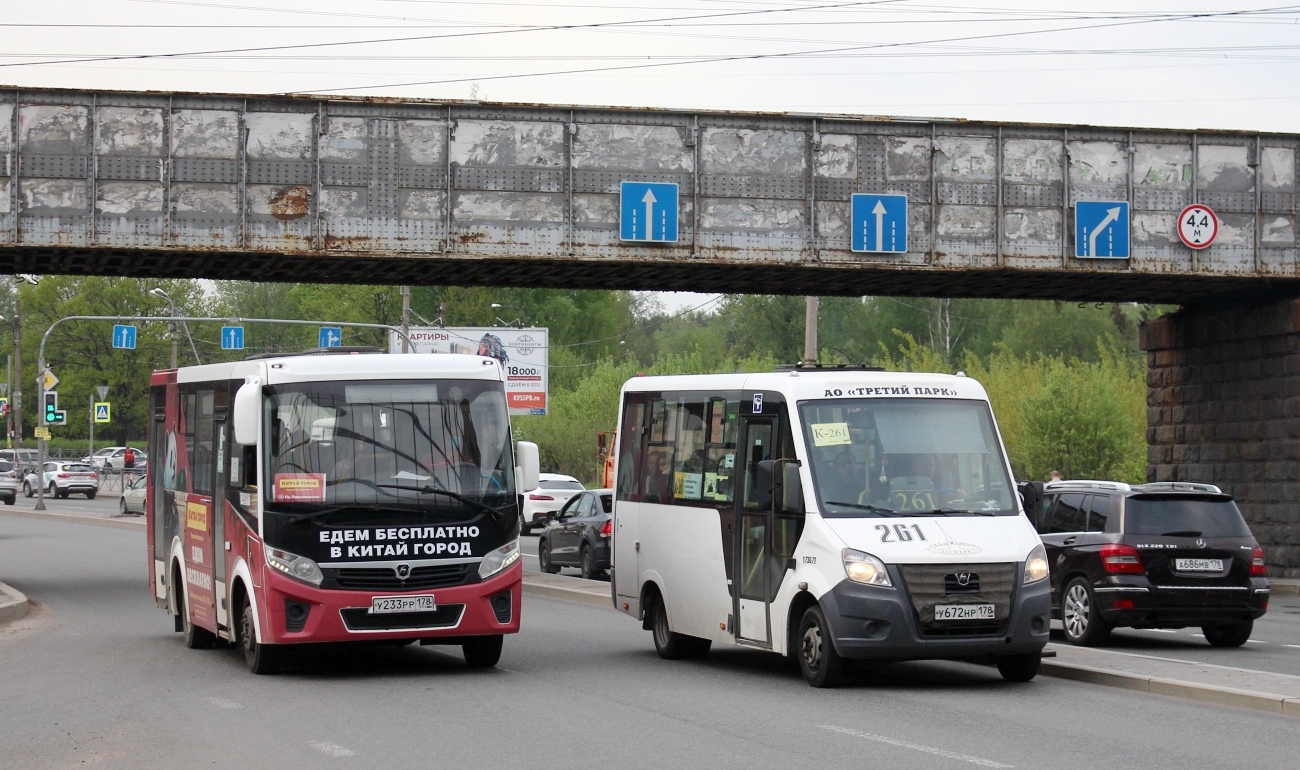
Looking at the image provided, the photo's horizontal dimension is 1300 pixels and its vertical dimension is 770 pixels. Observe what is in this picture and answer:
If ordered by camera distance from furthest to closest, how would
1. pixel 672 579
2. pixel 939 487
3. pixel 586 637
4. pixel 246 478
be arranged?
1. pixel 586 637
2. pixel 672 579
3. pixel 246 478
4. pixel 939 487

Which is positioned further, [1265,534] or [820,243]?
[1265,534]

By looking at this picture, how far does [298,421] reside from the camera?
1387cm

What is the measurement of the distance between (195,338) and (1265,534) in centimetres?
9072

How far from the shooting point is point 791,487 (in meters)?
13.3

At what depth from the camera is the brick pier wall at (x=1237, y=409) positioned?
2789cm

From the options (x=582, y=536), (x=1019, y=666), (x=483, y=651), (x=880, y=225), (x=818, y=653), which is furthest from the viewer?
(x=582, y=536)

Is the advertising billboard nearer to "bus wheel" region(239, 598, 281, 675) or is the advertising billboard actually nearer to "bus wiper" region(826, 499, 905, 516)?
"bus wheel" region(239, 598, 281, 675)

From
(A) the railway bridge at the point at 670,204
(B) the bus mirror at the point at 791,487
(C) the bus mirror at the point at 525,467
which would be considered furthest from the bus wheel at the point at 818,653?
(A) the railway bridge at the point at 670,204

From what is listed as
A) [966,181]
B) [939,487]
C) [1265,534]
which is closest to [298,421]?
[939,487]

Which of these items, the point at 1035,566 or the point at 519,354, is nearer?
the point at 1035,566

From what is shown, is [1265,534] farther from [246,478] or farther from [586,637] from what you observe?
[246,478]

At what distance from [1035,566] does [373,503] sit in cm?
519

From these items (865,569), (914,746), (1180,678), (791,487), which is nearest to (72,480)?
(791,487)

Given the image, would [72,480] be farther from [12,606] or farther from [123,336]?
[12,606]
